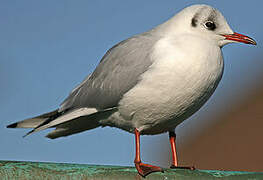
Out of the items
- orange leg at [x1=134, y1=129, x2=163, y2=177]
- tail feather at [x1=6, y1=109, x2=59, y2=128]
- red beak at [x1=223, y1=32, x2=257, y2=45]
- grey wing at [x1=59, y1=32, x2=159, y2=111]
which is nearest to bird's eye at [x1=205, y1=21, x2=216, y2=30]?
red beak at [x1=223, y1=32, x2=257, y2=45]

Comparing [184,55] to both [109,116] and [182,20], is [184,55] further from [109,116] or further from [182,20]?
[109,116]

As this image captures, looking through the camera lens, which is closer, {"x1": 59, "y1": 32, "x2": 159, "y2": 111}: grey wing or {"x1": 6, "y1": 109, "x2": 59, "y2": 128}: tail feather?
{"x1": 59, "y1": 32, "x2": 159, "y2": 111}: grey wing

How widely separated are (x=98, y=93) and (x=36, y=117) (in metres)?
0.54

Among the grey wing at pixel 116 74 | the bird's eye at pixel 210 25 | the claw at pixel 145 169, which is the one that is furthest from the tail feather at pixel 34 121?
the bird's eye at pixel 210 25

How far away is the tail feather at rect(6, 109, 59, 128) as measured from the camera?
389 cm

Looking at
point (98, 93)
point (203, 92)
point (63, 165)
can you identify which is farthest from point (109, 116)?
point (63, 165)

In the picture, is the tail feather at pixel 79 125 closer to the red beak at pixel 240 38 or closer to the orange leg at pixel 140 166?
the orange leg at pixel 140 166

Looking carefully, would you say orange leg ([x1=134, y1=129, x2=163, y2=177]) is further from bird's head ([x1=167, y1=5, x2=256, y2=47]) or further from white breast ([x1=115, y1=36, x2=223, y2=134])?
bird's head ([x1=167, y1=5, x2=256, y2=47])

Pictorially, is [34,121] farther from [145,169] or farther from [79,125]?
[145,169]

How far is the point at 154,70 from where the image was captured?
3.30m

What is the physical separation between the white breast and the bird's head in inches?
5.6

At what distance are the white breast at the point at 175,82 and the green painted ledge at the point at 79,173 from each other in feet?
1.88

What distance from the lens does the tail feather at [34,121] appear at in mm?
3895

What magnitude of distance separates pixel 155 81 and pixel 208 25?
2.11ft
